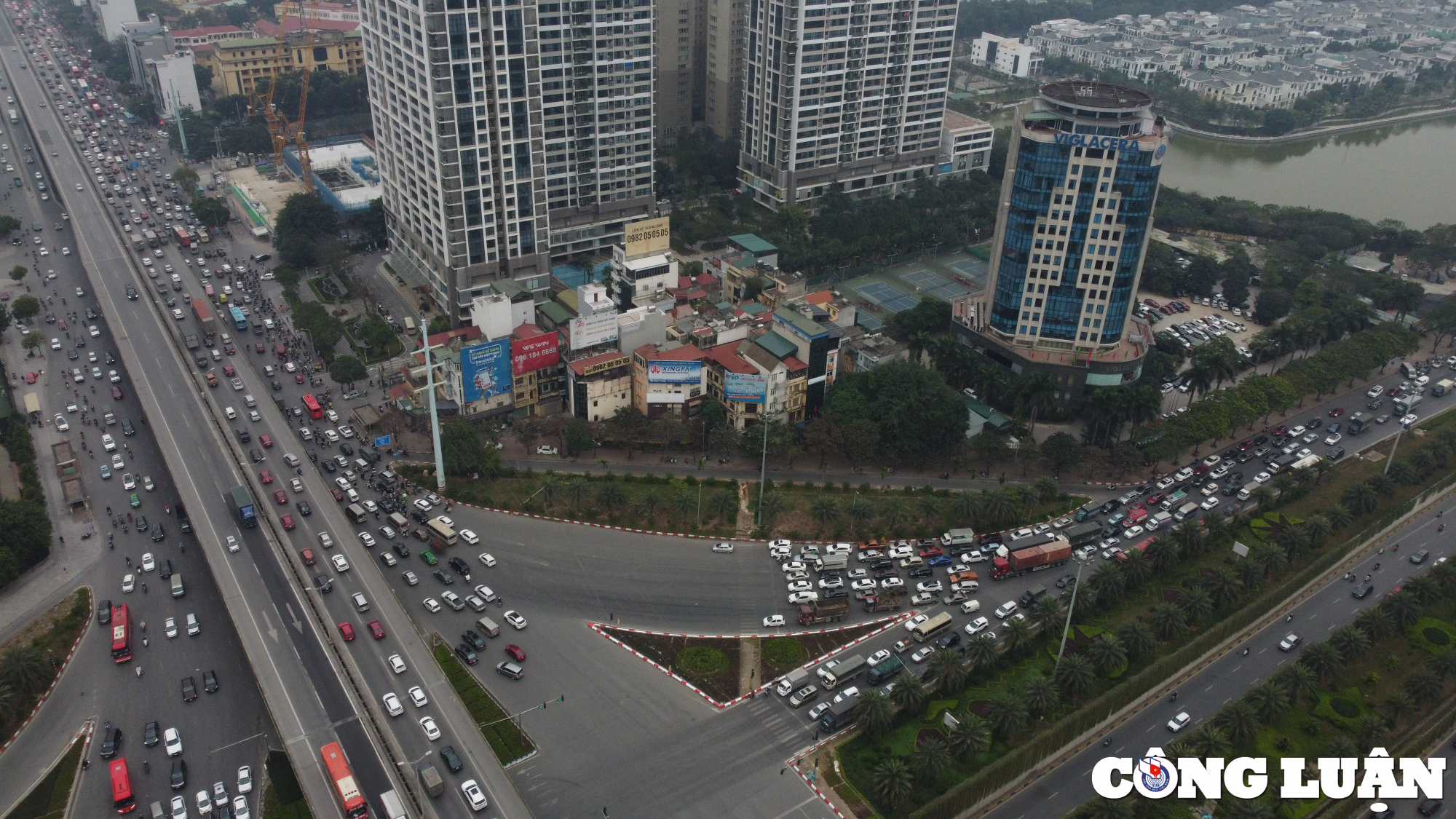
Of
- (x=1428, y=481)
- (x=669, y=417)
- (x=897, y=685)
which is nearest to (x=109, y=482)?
(x=669, y=417)

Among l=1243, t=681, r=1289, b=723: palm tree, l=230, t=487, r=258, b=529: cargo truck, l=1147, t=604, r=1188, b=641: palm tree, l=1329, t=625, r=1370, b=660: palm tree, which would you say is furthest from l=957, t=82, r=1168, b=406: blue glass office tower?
l=230, t=487, r=258, b=529: cargo truck

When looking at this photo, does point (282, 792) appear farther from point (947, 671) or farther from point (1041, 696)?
point (1041, 696)

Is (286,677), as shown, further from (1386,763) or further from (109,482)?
(1386,763)

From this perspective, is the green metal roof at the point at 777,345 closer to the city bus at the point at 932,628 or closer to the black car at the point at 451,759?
the city bus at the point at 932,628

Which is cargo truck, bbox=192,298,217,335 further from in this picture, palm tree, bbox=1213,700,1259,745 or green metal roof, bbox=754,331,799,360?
palm tree, bbox=1213,700,1259,745

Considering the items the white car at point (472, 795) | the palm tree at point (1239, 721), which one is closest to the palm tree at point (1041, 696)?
A: the palm tree at point (1239, 721)

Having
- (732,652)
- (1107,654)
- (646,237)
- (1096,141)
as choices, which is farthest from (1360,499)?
(646,237)
